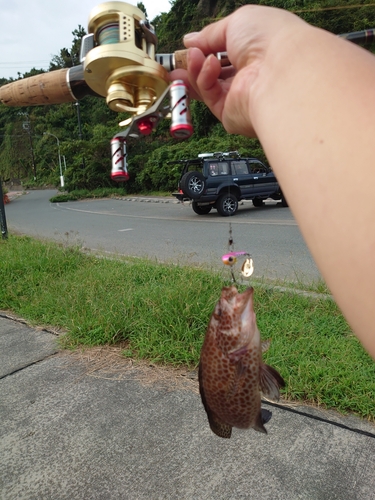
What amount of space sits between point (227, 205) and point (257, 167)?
6.07 ft

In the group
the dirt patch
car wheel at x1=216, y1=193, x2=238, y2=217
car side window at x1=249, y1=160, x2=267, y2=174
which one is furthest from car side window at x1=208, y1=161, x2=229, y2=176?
the dirt patch

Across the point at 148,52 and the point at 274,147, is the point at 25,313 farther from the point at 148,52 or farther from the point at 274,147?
the point at 274,147

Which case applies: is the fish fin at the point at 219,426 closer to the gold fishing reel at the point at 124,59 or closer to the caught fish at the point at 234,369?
the caught fish at the point at 234,369

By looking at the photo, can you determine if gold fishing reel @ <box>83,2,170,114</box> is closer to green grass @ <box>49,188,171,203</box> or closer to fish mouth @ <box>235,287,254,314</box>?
fish mouth @ <box>235,287,254,314</box>

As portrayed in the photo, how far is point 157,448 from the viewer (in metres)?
2.26

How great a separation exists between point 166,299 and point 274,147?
2.94 metres

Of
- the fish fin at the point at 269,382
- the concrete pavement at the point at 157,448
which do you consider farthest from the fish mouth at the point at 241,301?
the concrete pavement at the point at 157,448

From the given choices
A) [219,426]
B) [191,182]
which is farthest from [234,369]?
[191,182]

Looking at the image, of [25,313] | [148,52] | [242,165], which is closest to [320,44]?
[148,52]

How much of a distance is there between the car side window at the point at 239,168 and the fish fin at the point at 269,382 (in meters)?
10.5

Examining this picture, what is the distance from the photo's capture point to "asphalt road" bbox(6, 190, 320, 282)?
5.89 meters

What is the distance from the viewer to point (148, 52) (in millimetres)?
1032

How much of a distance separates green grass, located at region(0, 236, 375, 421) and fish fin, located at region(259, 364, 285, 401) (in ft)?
5.32

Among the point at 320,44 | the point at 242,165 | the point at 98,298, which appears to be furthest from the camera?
the point at 242,165
